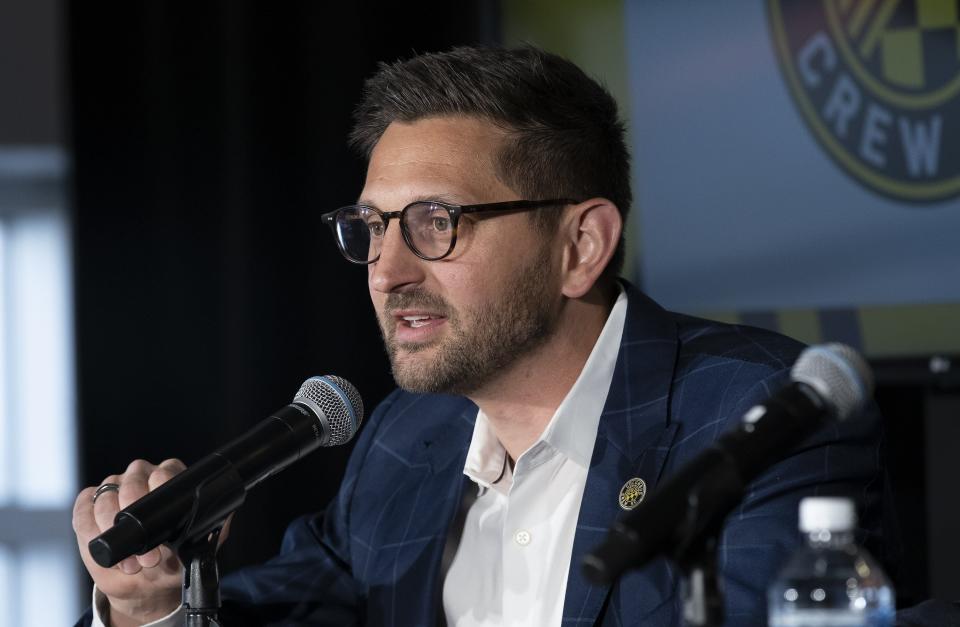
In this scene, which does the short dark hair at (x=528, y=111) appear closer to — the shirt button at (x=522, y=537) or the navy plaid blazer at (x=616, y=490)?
the navy plaid blazer at (x=616, y=490)

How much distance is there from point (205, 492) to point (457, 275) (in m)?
0.62

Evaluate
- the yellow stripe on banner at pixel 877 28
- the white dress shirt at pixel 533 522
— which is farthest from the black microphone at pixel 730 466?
the yellow stripe on banner at pixel 877 28

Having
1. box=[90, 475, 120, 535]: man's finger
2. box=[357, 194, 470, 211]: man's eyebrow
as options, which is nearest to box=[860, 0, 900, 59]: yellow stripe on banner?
box=[357, 194, 470, 211]: man's eyebrow

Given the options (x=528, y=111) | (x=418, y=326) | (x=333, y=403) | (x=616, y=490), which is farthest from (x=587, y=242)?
(x=333, y=403)

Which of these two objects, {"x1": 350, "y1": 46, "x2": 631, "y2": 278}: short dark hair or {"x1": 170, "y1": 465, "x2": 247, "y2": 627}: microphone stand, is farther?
{"x1": 350, "y1": 46, "x2": 631, "y2": 278}: short dark hair

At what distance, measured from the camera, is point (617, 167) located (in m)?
2.05

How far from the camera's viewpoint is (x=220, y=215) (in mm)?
3537

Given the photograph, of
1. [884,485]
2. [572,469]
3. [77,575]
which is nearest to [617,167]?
[572,469]

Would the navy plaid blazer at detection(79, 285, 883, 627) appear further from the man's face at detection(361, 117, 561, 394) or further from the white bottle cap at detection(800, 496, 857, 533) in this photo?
the white bottle cap at detection(800, 496, 857, 533)

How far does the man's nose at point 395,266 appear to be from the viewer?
177cm

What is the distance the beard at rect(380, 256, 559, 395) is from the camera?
1809 mm

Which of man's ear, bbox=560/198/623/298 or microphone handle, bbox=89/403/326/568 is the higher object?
man's ear, bbox=560/198/623/298

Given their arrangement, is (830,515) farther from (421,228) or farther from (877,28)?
(877,28)

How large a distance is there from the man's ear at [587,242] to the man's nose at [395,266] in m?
0.27
